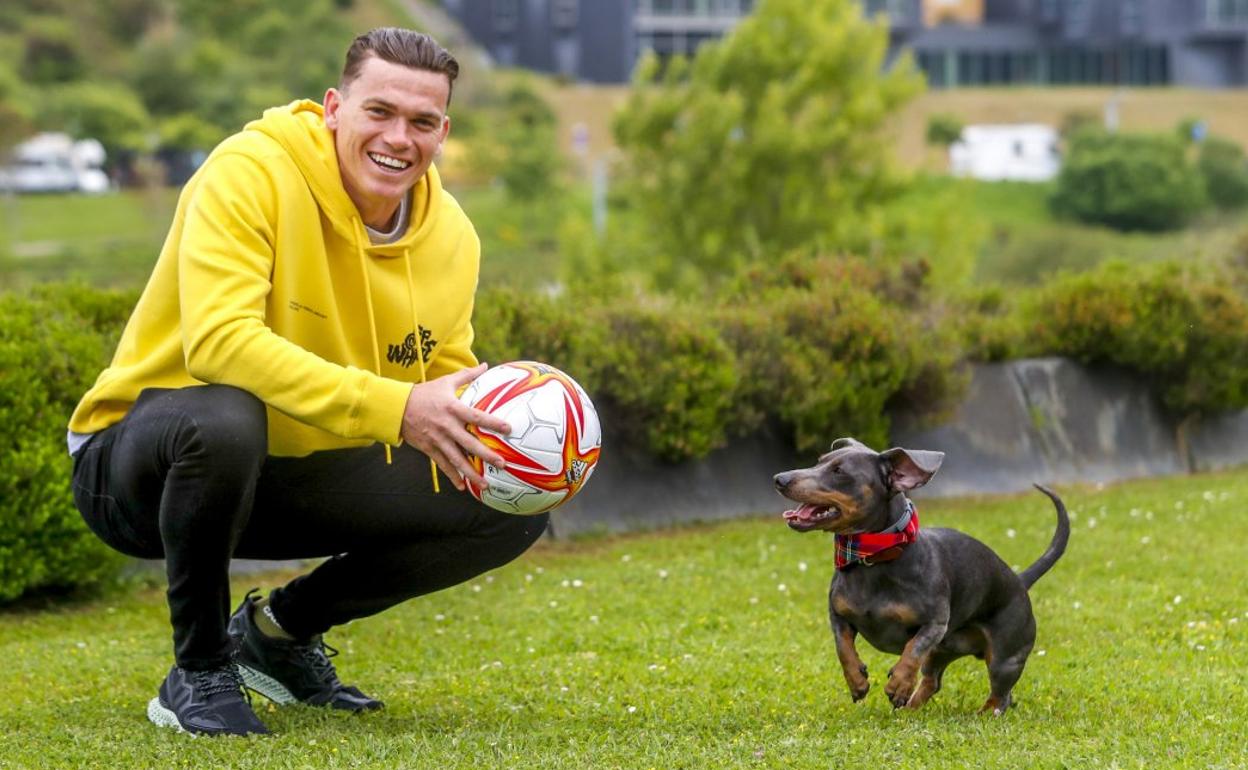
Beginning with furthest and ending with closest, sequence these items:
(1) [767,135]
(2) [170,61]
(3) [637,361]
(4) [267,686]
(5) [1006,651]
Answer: (2) [170,61] < (1) [767,135] < (3) [637,361] < (4) [267,686] < (5) [1006,651]

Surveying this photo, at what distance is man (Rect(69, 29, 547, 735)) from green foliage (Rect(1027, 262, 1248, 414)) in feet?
22.5

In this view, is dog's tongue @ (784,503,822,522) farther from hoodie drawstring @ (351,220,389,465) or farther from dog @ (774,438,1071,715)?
hoodie drawstring @ (351,220,389,465)

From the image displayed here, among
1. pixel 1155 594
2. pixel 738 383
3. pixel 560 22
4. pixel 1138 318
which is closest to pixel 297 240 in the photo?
pixel 1155 594

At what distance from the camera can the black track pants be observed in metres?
4.95

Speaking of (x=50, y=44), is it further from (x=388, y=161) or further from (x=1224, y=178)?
(x=388, y=161)

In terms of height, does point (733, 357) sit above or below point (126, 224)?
above

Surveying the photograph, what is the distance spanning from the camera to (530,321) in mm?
9477

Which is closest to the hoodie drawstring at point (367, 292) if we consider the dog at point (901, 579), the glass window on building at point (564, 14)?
the dog at point (901, 579)

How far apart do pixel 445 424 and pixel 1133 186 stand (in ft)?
188

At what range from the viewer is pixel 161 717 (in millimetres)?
5297

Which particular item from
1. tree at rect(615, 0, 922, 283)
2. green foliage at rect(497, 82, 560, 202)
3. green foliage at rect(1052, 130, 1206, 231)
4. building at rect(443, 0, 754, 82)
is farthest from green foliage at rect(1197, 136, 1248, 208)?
tree at rect(615, 0, 922, 283)

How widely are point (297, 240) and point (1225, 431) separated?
8887 millimetres

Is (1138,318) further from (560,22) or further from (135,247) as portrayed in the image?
(560,22)

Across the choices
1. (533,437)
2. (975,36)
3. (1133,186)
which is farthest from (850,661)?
(975,36)
